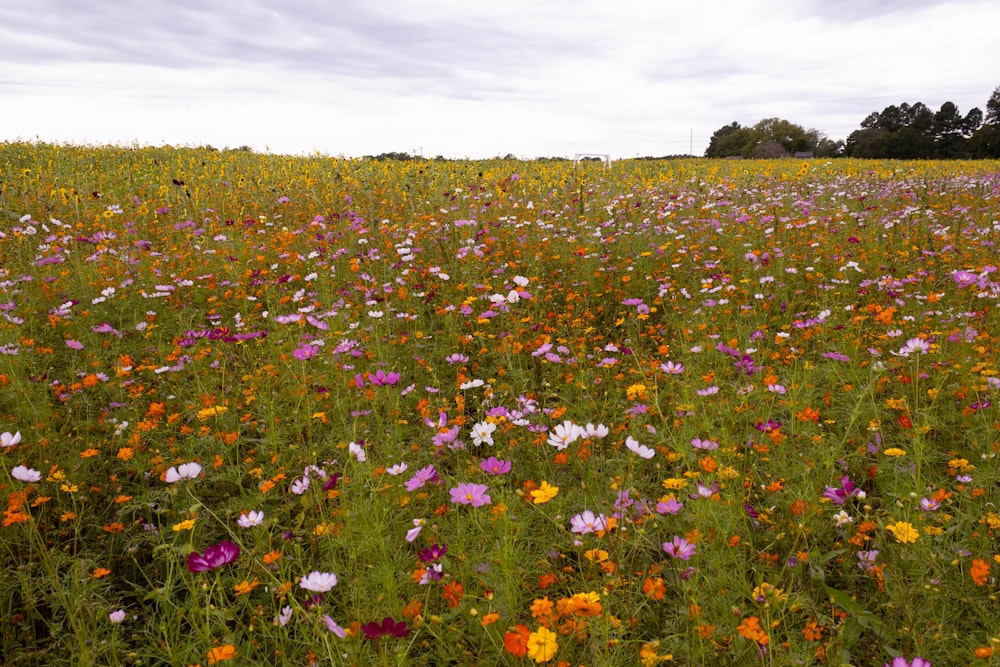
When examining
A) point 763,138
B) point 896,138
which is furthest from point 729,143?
point 896,138

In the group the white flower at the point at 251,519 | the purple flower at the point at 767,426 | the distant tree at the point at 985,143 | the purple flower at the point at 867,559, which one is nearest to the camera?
the purple flower at the point at 867,559

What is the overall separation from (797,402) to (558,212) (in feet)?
14.9

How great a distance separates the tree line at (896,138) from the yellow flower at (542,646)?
27751 millimetres

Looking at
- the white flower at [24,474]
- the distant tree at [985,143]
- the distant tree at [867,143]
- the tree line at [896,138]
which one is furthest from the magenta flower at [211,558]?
the distant tree at [985,143]

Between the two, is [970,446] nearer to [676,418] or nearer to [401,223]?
A: [676,418]

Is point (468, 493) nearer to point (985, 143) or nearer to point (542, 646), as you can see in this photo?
point (542, 646)

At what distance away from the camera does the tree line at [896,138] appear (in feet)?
105

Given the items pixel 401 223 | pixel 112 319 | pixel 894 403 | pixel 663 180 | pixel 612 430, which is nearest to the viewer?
pixel 894 403

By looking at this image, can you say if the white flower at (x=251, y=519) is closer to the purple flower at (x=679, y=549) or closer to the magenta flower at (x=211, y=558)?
the magenta flower at (x=211, y=558)

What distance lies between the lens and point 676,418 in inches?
103

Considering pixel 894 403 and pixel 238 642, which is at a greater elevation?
pixel 894 403

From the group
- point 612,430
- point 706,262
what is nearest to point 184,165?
point 706,262

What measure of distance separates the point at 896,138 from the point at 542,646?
149ft

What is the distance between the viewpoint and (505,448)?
102 inches
